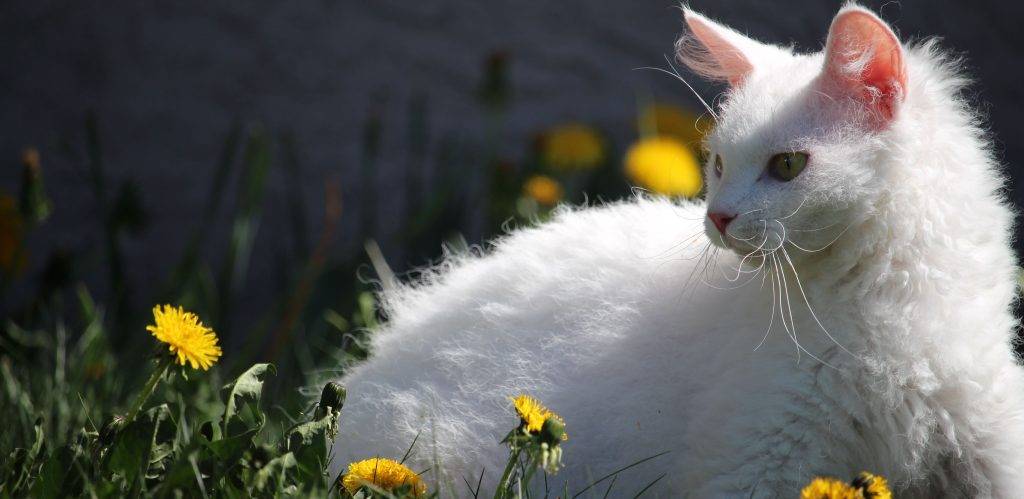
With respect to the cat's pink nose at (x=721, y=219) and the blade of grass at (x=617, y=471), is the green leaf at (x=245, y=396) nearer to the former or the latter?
the blade of grass at (x=617, y=471)

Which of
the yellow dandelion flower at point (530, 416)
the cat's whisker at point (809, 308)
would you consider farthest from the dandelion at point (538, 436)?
the cat's whisker at point (809, 308)

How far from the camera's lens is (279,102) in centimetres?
356

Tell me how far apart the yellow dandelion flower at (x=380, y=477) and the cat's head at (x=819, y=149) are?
55 centimetres

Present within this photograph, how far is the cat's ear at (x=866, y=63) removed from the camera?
1.35m

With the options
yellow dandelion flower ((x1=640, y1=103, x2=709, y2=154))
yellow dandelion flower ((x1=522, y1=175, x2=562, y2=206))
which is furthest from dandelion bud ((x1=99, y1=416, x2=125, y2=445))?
yellow dandelion flower ((x1=640, y1=103, x2=709, y2=154))

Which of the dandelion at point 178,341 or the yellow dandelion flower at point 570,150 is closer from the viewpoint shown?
the dandelion at point 178,341

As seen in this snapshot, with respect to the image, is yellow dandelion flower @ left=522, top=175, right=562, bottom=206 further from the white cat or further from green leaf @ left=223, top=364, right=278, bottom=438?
green leaf @ left=223, top=364, right=278, bottom=438

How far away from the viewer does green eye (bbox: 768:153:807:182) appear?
138cm

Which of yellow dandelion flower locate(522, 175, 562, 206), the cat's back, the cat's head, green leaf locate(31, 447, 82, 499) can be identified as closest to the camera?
the cat's head

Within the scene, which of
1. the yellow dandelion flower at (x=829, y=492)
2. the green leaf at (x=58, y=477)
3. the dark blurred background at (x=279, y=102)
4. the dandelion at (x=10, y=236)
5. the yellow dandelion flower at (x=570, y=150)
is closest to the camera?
the yellow dandelion flower at (x=829, y=492)

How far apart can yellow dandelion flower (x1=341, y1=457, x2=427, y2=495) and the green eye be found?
668mm

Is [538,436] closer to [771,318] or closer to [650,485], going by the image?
[650,485]

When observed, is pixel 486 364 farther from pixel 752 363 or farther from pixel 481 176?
pixel 481 176

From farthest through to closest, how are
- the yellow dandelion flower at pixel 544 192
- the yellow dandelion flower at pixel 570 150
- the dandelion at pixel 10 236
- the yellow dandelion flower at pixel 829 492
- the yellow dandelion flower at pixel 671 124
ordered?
the yellow dandelion flower at pixel 671 124 < the yellow dandelion flower at pixel 570 150 < the yellow dandelion flower at pixel 544 192 < the dandelion at pixel 10 236 < the yellow dandelion flower at pixel 829 492
